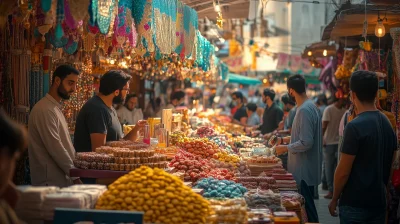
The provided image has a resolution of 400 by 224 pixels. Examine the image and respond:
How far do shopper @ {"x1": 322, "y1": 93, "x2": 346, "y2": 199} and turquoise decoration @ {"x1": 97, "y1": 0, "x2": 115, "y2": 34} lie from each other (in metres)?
8.43

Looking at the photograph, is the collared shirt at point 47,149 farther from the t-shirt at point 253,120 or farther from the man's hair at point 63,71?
the t-shirt at point 253,120

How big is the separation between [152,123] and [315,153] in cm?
245

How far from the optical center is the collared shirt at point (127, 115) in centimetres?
1404

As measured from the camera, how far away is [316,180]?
766 cm

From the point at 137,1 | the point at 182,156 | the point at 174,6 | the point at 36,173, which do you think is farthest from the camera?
the point at 174,6

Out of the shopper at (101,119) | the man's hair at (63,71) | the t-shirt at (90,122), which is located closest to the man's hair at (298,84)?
the shopper at (101,119)

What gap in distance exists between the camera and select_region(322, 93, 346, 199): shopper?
13359 millimetres

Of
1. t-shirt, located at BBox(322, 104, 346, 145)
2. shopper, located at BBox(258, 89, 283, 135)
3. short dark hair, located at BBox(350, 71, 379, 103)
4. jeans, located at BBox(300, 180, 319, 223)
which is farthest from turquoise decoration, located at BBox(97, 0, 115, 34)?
shopper, located at BBox(258, 89, 283, 135)

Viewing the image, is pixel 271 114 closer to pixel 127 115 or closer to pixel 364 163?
pixel 127 115

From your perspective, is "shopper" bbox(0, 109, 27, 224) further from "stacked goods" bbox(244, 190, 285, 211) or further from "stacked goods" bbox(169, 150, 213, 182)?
"stacked goods" bbox(169, 150, 213, 182)

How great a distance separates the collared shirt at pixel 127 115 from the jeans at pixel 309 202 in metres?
6.90

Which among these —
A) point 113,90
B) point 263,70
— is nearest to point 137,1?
point 113,90

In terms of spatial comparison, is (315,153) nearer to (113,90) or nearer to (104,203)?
(113,90)

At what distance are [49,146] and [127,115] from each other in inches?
324
